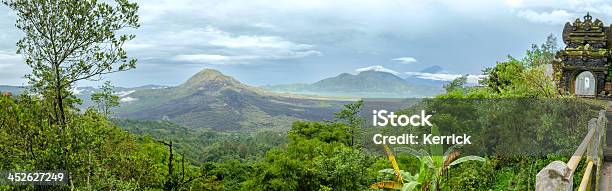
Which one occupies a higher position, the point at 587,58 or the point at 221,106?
the point at 587,58

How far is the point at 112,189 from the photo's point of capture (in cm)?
1088

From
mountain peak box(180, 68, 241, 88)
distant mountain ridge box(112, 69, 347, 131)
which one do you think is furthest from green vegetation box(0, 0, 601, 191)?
mountain peak box(180, 68, 241, 88)

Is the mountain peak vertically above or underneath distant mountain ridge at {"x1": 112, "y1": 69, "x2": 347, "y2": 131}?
above

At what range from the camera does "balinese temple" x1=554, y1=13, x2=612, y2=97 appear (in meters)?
19.2

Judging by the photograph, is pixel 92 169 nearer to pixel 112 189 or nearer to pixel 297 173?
pixel 112 189

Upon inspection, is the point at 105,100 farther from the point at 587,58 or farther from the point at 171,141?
the point at 587,58

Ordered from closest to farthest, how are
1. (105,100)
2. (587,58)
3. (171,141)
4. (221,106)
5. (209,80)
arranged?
(171,141), (587,58), (105,100), (221,106), (209,80)

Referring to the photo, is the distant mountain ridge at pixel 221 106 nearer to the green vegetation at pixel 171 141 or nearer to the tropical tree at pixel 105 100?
the tropical tree at pixel 105 100

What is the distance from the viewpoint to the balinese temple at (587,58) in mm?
19203

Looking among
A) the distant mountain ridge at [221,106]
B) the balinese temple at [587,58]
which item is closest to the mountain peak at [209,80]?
the distant mountain ridge at [221,106]

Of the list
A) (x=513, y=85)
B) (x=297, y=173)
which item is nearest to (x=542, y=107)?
(x=513, y=85)

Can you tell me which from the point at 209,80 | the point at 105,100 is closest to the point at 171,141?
the point at 105,100

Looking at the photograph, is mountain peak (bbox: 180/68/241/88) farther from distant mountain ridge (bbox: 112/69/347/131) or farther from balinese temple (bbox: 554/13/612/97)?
balinese temple (bbox: 554/13/612/97)

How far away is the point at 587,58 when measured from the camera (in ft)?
63.6
